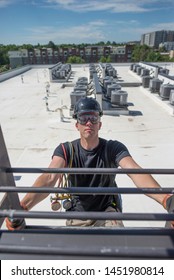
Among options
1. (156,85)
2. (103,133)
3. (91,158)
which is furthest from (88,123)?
(156,85)

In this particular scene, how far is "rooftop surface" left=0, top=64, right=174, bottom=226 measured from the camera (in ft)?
25.9

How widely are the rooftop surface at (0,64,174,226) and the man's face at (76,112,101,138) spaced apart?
3.86 m

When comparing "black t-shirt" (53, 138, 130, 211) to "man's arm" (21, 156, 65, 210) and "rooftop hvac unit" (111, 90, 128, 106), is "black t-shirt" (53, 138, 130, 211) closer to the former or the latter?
"man's arm" (21, 156, 65, 210)

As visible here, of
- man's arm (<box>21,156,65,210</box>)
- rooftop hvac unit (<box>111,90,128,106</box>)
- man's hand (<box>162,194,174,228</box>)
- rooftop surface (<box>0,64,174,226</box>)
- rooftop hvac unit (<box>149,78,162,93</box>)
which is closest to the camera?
man's hand (<box>162,194,174,228</box>)

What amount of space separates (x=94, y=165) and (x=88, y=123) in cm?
60

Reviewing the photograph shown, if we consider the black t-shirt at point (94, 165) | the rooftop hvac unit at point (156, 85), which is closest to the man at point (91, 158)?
the black t-shirt at point (94, 165)

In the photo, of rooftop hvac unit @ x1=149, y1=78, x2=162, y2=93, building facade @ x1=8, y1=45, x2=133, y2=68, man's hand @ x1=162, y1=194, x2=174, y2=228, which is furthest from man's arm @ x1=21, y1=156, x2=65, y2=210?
building facade @ x1=8, y1=45, x2=133, y2=68

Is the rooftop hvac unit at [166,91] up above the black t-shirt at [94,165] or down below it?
below

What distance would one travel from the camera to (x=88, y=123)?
296 centimetres

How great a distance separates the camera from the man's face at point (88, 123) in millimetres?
2963

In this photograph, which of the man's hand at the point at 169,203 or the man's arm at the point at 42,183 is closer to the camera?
the man's hand at the point at 169,203

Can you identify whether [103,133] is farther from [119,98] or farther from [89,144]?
[89,144]

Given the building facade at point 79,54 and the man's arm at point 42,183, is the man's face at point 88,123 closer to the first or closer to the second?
the man's arm at point 42,183

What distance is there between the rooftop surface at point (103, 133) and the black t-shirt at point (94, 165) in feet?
10.8
